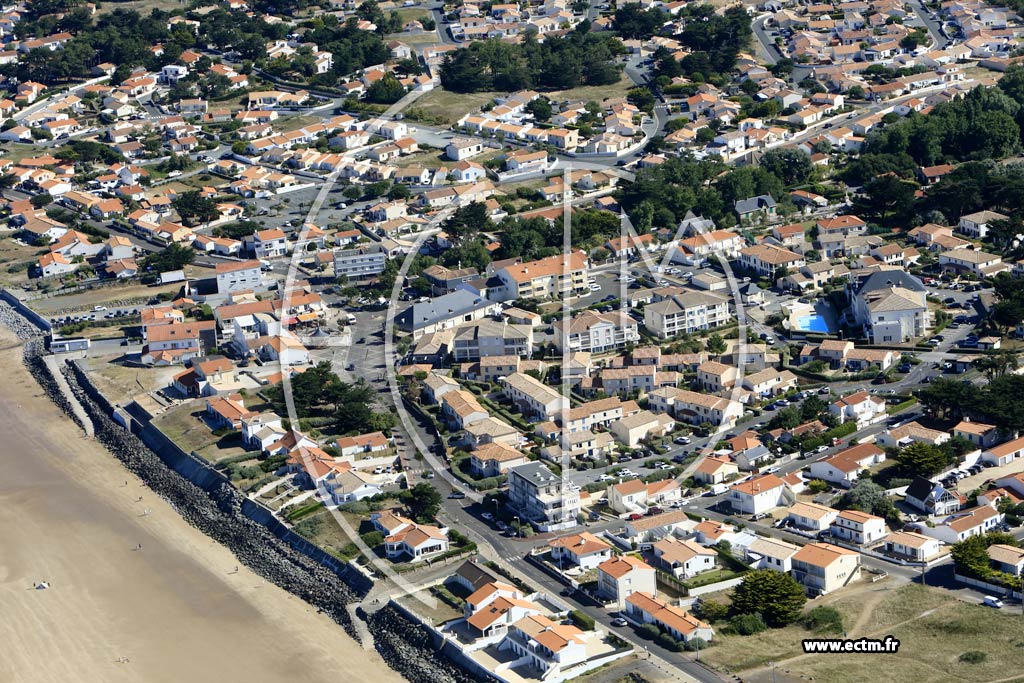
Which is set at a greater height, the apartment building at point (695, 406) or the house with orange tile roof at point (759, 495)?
the apartment building at point (695, 406)

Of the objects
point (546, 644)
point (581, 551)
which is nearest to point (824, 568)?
point (581, 551)

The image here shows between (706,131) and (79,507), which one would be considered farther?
(706,131)

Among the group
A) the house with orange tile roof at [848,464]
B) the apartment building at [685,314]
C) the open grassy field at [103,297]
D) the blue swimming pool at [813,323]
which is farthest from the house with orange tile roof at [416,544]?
the open grassy field at [103,297]

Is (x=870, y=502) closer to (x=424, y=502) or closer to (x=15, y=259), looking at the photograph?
(x=424, y=502)

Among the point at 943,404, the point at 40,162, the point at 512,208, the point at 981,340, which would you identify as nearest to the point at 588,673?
the point at 943,404

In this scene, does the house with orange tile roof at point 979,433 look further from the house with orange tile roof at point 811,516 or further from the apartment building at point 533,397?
the apartment building at point 533,397

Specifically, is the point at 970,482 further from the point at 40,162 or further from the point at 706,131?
the point at 40,162

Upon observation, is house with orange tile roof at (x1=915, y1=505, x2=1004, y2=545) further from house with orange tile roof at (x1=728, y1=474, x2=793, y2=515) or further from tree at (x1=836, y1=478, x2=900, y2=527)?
house with orange tile roof at (x1=728, y1=474, x2=793, y2=515)
